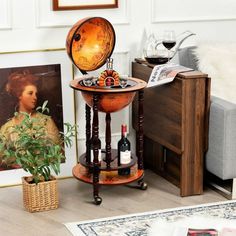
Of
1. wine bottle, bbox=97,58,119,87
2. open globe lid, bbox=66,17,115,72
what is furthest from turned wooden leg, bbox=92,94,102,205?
open globe lid, bbox=66,17,115,72

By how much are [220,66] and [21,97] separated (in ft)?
4.41

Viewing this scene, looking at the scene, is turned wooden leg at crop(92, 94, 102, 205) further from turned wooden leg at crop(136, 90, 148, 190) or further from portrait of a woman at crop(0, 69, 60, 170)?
portrait of a woman at crop(0, 69, 60, 170)

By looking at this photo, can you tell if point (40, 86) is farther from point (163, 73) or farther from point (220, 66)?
point (220, 66)

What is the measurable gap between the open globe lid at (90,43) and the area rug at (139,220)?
99 centimetres

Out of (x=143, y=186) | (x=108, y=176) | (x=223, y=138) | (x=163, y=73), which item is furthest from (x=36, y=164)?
(x=223, y=138)

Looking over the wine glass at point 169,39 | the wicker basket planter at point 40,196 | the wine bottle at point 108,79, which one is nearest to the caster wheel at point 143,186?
the wicker basket planter at point 40,196

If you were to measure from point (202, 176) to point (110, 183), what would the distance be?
23.6 inches

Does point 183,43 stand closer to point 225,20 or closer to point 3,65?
point 225,20

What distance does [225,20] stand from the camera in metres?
4.61

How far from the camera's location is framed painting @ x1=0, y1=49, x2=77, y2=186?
406 centimetres

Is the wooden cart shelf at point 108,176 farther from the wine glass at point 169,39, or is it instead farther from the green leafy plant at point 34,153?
the wine glass at point 169,39

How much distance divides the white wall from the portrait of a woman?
19cm

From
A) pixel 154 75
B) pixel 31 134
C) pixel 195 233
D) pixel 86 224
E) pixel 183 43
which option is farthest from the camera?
pixel 183 43

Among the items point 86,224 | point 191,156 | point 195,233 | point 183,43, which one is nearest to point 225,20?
point 183,43
